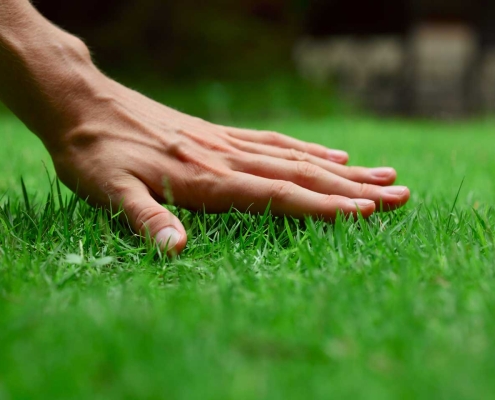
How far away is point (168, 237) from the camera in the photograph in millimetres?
1392

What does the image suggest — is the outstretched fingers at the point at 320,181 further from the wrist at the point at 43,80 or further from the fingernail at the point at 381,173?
the wrist at the point at 43,80

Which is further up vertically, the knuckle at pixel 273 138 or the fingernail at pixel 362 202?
the fingernail at pixel 362 202

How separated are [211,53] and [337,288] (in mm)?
8847

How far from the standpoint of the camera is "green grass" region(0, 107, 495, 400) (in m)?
0.78

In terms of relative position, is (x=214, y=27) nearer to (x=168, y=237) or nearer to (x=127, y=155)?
(x=127, y=155)

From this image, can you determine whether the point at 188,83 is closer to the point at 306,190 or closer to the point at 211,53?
the point at 211,53

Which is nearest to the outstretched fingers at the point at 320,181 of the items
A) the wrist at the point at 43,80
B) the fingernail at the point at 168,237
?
the fingernail at the point at 168,237

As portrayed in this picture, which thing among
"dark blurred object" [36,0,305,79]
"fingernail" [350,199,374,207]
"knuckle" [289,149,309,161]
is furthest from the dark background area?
"fingernail" [350,199,374,207]

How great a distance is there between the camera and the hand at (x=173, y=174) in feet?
5.04

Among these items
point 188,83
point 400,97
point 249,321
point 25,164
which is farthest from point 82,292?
point 400,97

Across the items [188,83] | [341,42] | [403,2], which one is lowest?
[188,83]

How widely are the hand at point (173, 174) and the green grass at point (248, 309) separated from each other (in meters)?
0.06

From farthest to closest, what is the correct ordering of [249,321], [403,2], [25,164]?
[403,2], [25,164], [249,321]

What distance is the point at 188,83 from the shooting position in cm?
917
